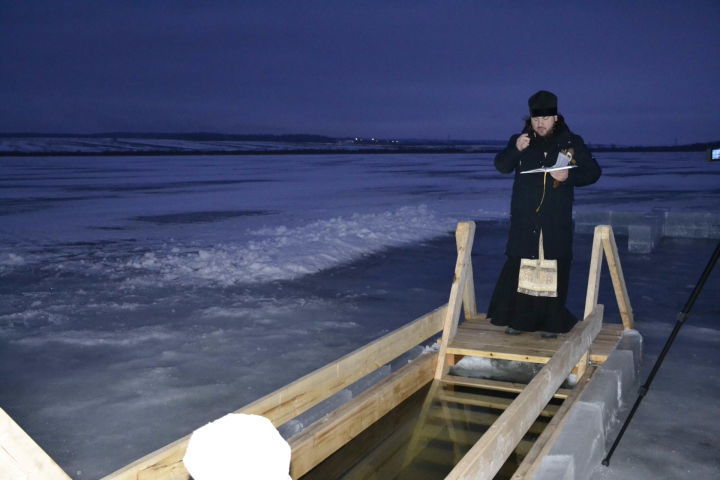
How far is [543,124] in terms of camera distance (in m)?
4.20

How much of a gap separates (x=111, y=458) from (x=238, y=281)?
417 cm

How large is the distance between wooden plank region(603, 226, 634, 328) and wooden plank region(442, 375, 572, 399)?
1.05m

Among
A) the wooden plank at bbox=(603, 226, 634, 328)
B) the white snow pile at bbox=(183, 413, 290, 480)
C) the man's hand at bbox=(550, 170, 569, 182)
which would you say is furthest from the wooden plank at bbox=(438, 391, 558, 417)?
the white snow pile at bbox=(183, 413, 290, 480)

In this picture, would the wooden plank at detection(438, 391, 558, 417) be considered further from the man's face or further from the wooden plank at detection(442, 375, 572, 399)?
the man's face

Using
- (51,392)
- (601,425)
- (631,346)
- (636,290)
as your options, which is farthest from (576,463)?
(636,290)

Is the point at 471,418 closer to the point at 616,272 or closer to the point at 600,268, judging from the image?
the point at 600,268

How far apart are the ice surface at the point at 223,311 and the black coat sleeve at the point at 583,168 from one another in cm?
142

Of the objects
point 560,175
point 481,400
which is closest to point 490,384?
point 481,400

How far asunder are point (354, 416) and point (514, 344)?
1.43 metres

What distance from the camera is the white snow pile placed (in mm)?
967

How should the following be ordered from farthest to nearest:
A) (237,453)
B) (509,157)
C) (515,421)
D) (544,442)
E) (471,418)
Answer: (509,157)
(471,418)
(544,442)
(515,421)
(237,453)

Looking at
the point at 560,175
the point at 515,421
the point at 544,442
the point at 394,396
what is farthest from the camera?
the point at 560,175

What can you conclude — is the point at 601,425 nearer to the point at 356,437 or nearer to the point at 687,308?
the point at 687,308

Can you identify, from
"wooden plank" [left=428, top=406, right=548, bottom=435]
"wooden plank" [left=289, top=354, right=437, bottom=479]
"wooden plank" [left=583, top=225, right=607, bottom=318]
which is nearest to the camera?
"wooden plank" [left=289, top=354, right=437, bottom=479]
